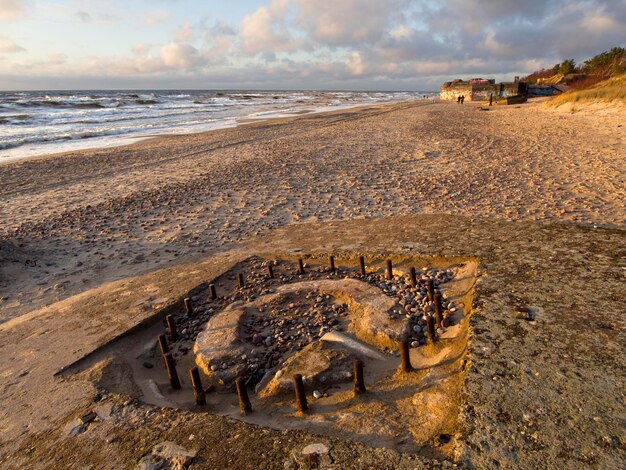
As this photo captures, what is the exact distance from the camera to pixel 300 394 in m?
2.99

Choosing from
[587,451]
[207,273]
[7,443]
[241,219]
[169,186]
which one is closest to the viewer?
[587,451]

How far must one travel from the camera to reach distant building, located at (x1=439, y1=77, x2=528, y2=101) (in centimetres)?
4241

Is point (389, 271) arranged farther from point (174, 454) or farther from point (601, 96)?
point (601, 96)

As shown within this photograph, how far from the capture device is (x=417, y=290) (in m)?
4.76

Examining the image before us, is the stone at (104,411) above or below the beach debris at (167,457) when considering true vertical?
below

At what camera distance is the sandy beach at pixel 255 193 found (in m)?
6.76

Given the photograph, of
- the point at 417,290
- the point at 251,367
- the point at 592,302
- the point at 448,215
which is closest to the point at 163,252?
the point at 251,367

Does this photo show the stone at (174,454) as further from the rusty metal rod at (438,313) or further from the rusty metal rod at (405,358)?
the rusty metal rod at (438,313)

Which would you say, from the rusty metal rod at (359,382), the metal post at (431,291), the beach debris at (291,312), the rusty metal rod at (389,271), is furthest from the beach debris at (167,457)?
the rusty metal rod at (389,271)

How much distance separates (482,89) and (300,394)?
176 feet

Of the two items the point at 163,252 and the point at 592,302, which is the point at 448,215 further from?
the point at 163,252

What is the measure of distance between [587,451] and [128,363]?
3790 mm

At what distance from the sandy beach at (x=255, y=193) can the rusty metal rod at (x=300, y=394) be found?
409 cm

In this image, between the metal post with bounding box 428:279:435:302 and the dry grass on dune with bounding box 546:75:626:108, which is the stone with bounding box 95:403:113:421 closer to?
the metal post with bounding box 428:279:435:302
